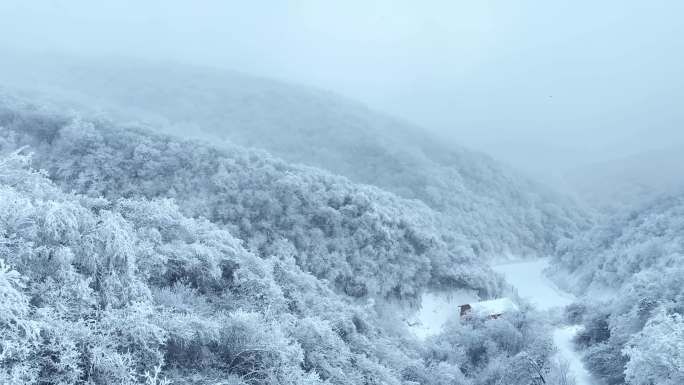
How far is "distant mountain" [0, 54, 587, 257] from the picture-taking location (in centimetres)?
6769

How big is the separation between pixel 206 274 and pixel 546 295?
3935 centimetres

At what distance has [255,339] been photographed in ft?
40.4

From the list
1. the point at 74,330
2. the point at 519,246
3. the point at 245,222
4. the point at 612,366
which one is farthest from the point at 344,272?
the point at 519,246

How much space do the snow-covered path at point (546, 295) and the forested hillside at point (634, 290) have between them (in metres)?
0.74

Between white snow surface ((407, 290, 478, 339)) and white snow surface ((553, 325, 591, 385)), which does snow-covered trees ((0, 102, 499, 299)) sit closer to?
white snow surface ((407, 290, 478, 339))

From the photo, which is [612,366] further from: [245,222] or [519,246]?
[519,246]

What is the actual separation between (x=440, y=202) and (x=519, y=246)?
A: 10808 millimetres

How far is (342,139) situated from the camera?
87375 mm

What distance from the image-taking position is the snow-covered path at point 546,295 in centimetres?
2395

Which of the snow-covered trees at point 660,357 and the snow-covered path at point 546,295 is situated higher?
the snow-covered trees at point 660,357

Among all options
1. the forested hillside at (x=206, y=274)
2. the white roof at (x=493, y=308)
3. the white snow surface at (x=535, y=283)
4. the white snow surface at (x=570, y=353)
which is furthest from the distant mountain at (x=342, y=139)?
the white snow surface at (x=570, y=353)

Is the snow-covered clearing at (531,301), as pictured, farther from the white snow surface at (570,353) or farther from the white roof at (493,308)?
the white roof at (493,308)

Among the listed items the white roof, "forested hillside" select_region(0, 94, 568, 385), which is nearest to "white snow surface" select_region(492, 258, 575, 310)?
"forested hillside" select_region(0, 94, 568, 385)

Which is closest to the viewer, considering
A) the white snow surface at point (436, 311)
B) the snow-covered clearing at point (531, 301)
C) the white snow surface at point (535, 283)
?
the snow-covered clearing at point (531, 301)
